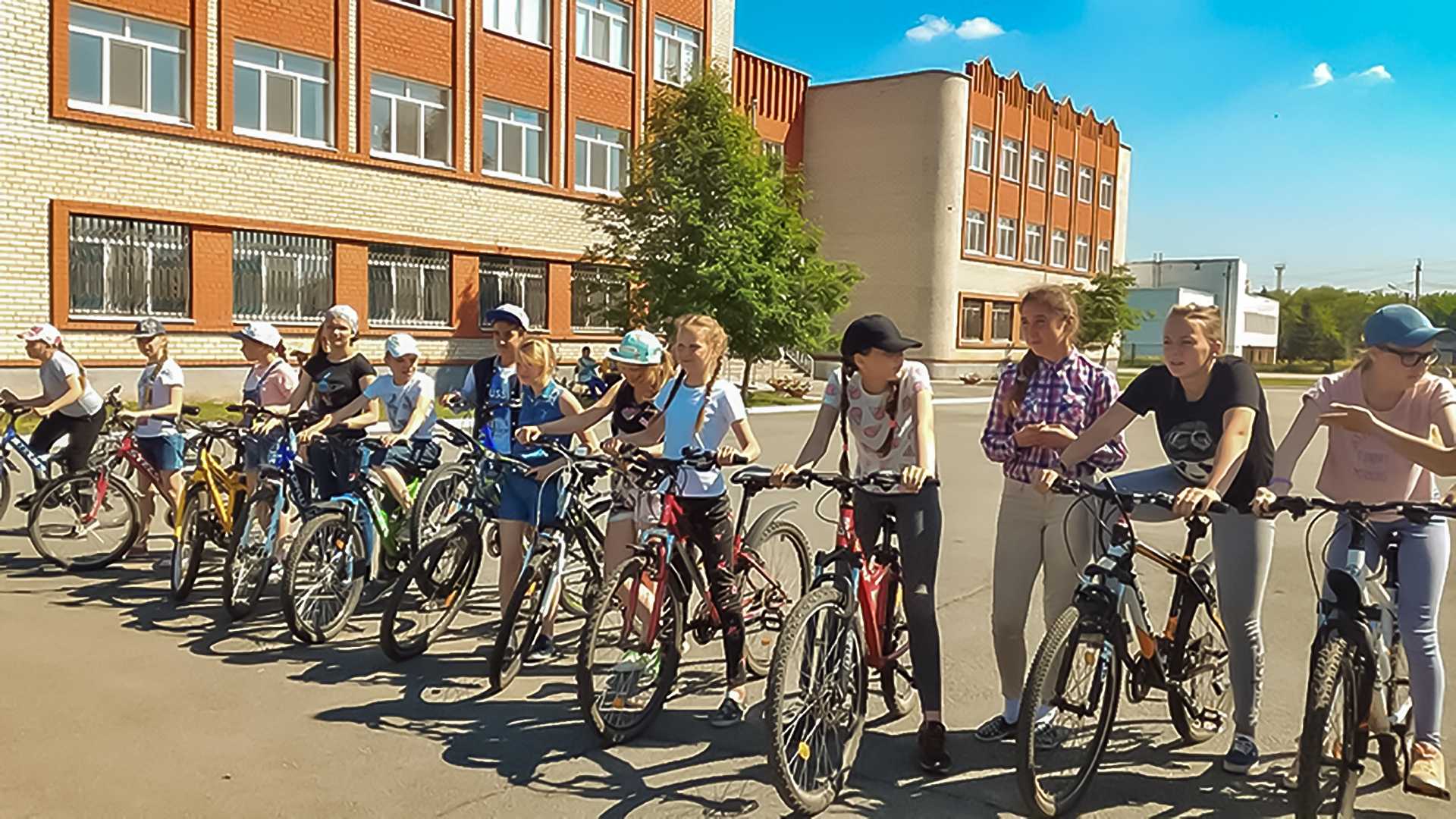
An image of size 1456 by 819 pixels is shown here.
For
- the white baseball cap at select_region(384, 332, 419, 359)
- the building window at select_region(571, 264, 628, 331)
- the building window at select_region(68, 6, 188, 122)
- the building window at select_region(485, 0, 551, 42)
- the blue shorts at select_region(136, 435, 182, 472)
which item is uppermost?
the building window at select_region(485, 0, 551, 42)

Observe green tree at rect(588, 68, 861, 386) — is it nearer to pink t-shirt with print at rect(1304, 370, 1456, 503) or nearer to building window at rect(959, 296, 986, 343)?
building window at rect(959, 296, 986, 343)

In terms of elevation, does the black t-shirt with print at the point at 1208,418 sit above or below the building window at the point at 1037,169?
below

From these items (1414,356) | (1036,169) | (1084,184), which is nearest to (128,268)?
(1414,356)

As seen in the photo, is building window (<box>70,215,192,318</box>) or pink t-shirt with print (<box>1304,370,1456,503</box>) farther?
building window (<box>70,215,192,318</box>)

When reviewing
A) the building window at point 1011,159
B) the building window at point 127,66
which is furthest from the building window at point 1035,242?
the building window at point 127,66

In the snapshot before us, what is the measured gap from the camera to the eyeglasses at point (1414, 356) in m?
4.35

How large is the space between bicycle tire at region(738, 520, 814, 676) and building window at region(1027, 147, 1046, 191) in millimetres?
48089

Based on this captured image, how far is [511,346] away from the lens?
22.0 feet

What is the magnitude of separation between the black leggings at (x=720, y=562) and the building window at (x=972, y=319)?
43.2 metres

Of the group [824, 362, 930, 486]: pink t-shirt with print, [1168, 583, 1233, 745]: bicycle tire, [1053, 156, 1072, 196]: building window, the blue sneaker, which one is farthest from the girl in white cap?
[1053, 156, 1072, 196]: building window

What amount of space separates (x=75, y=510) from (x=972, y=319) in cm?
4333

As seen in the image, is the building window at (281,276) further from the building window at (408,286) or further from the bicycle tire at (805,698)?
the bicycle tire at (805,698)

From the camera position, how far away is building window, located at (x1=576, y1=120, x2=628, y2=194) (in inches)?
1211

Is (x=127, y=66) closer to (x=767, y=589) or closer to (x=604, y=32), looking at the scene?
(x=604, y=32)
